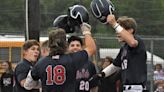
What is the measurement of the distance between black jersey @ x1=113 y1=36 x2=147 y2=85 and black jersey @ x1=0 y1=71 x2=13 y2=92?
869 centimetres

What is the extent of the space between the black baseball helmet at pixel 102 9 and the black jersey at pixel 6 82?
8.62 metres

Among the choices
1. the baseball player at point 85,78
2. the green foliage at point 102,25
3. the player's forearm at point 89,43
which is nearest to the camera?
the player's forearm at point 89,43

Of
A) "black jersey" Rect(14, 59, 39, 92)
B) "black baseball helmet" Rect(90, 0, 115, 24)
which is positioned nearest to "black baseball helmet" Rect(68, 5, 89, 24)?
"black baseball helmet" Rect(90, 0, 115, 24)

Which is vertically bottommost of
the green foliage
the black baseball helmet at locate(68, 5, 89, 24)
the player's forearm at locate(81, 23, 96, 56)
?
the player's forearm at locate(81, 23, 96, 56)

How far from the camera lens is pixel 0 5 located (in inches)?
949

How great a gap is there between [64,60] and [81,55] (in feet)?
0.75

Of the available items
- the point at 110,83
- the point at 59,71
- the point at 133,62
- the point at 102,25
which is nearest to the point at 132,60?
the point at 133,62

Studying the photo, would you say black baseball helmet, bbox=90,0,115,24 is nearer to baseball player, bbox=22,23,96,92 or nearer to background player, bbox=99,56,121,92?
baseball player, bbox=22,23,96,92

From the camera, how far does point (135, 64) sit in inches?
320

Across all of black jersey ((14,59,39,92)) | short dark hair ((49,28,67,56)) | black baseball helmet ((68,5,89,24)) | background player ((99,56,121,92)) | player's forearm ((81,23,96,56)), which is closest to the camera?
short dark hair ((49,28,67,56))

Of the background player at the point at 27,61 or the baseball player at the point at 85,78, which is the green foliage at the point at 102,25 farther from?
the background player at the point at 27,61

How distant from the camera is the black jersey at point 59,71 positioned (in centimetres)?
721

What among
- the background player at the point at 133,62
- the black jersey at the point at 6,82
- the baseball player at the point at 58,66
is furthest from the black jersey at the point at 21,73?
the black jersey at the point at 6,82

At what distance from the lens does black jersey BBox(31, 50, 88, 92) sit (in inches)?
284
